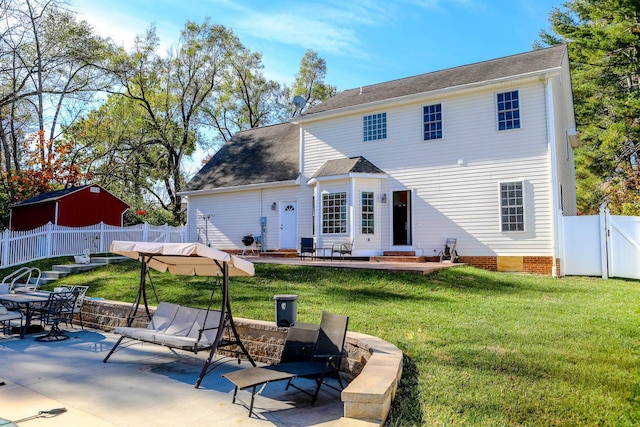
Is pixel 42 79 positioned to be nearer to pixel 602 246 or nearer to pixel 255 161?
pixel 255 161

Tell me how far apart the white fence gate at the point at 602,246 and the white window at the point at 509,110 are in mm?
3424

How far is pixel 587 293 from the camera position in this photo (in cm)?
977

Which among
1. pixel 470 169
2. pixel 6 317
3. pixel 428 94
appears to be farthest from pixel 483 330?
pixel 428 94

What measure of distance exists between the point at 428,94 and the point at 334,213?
532 centimetres

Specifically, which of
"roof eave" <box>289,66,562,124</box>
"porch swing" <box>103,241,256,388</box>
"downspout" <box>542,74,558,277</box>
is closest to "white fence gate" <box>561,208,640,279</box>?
"downspout" <box>542,74,558,277</box>

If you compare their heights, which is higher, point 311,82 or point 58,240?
point 311,82

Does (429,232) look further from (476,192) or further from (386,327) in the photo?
(386,327)

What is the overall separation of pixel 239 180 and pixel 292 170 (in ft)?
9.28

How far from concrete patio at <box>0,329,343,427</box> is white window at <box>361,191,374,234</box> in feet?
31.9

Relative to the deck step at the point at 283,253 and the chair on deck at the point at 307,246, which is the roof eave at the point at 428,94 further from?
the deck step at the point at 283,253

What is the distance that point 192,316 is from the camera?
6.41m

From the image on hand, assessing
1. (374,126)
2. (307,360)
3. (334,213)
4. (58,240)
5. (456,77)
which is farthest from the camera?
(58,240)

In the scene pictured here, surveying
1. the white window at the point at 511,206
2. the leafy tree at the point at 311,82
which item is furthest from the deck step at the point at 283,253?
the leafy tree at the point at 311,82

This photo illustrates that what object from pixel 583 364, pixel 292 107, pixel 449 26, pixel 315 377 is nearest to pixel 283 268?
pixel 315 377
